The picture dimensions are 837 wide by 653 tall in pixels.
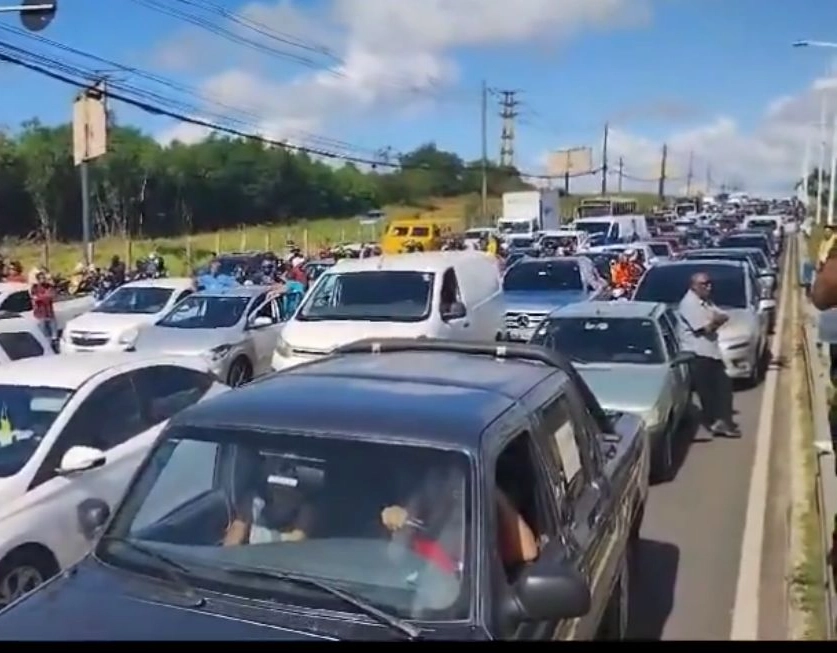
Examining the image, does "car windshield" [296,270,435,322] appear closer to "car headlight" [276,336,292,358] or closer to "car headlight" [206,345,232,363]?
"car headlight" [276,336,292,358]

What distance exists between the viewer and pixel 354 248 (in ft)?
150

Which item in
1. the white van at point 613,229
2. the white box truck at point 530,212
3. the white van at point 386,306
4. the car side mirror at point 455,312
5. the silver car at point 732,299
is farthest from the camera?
the white box truck at point 530,212

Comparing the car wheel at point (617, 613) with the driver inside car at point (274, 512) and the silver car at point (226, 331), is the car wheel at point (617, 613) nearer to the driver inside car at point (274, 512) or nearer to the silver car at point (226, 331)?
the driver inside car at point (274, 512)

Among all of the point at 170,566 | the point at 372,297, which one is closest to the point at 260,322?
the point at 372,297

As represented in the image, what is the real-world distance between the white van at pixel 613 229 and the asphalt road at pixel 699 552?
29.0 meters

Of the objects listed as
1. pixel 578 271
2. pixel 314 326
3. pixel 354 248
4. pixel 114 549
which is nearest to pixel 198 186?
pixel 354 248

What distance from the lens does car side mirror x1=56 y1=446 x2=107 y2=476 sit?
5.98 m

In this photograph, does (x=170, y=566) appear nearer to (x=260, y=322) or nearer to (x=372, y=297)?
(x=372, y=297)

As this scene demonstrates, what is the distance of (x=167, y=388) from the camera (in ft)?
24.3

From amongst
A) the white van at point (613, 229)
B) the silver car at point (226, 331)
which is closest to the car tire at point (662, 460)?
the silver car at point (226, 331)

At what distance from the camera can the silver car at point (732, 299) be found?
1433 cm

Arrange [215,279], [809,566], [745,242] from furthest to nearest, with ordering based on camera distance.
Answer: [745,242] < [215,279] < [809,566]

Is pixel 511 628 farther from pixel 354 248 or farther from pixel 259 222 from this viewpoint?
pixel 259 222

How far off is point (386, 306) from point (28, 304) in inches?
304
